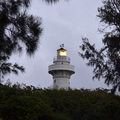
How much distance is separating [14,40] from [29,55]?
2.11ft

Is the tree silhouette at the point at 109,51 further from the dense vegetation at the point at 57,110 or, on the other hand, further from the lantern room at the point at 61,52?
the lantern room at the point at 61,52

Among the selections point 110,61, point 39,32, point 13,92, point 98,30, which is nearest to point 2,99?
point 13,92

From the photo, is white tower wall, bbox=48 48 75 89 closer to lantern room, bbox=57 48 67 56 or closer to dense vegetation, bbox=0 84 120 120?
lantern room, bbox=57 48 67 56

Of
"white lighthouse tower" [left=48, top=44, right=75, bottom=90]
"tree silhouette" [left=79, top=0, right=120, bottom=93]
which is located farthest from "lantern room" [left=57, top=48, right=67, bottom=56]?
"tree silhouette" [left=79, top=0, right=120, bottom=93]

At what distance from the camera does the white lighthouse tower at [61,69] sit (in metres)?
27.0

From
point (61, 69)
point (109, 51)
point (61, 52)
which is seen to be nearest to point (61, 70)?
point (61, 69)

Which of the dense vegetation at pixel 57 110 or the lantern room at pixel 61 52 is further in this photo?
the lantern room at pixel 61 52

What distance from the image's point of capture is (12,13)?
7.55 meters

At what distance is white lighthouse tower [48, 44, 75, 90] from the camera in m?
27.0

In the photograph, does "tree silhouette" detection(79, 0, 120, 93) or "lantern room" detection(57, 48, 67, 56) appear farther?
"lantern room" detection(57, 48, 67, 56)

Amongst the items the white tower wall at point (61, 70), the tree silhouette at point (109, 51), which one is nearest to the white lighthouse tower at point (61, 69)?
the white tower wall at point (61, 70)

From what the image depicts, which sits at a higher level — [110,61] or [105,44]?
[105,44]

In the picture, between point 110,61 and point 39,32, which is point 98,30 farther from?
point 39,32

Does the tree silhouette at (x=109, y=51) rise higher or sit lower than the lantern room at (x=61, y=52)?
lower
